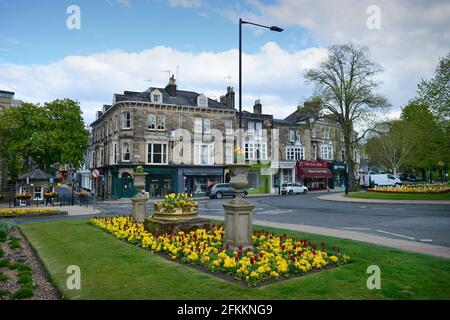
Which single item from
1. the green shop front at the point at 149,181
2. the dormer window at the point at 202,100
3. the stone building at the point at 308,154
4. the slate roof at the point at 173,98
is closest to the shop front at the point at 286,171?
the stone building at the point at 308,154

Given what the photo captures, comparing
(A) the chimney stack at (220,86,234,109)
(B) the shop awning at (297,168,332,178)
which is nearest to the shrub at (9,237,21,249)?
(A) the chimney stack at (220,86,234,109)

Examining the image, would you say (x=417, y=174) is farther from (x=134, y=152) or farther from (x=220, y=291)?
(x=220, y=291)

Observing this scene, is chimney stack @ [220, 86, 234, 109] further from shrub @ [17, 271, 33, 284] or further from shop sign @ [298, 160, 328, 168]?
shrub @ [17, 271, 33, 284]

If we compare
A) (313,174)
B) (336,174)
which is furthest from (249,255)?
(336,174)

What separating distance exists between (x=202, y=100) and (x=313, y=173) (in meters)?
21.2

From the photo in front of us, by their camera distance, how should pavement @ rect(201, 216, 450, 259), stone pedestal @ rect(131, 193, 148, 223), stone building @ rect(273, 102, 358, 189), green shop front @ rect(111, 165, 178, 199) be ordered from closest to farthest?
pavement @ rect(201, 216, 450, 259) < stone pedestal @ rect(131, 193, 148, 223) < green shop front @ rect(111, 165, 178, 199) < stone building @ rect(273, 102, 358, 189)

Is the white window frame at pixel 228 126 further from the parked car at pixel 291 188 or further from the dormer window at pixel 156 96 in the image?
the parked car at pixel 291 188

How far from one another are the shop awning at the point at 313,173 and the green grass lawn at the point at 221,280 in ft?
137

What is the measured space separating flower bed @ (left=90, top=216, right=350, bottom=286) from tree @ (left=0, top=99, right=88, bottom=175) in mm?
31355

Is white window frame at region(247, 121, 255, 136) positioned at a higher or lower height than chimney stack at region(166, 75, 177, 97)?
lower

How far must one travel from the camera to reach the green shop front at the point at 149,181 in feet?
125

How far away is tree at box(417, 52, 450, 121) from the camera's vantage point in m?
25.0

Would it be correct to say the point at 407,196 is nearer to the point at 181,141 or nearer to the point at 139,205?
the point at 139,205
